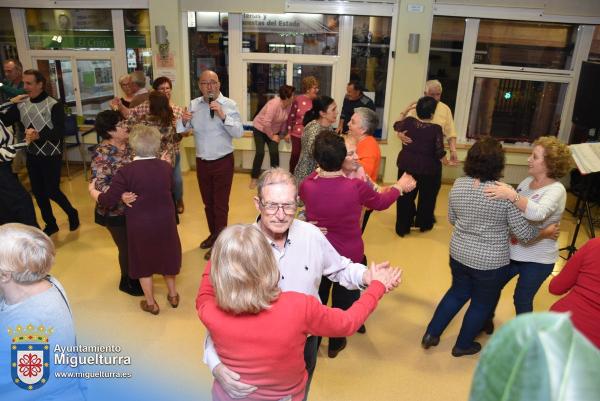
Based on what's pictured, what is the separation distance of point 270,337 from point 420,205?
378cm

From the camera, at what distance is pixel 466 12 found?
5883 millimetres

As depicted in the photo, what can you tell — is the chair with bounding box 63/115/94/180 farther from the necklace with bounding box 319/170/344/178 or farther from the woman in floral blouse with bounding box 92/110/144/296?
the necklace with bounding box 319/170/344/178

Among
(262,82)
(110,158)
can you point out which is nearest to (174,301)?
(110,158)

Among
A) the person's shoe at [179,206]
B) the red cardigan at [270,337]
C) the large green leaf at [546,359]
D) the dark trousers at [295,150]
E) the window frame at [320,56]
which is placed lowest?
the person's shoe at [179,206]

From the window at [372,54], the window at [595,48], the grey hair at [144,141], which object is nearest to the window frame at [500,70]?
the window at [595,48]

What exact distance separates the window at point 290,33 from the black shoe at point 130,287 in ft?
13.1

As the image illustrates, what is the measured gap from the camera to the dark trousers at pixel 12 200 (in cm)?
350

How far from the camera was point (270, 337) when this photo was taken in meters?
1.30

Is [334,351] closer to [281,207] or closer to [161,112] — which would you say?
[281,207]

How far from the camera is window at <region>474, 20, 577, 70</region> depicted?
6.11m

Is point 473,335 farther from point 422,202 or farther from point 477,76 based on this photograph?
point 477,76

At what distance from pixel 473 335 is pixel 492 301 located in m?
0.31

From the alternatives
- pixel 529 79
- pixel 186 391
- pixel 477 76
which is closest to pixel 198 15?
pixel 477 76

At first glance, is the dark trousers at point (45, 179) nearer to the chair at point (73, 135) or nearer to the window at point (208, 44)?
the chair at point (73, 135)
